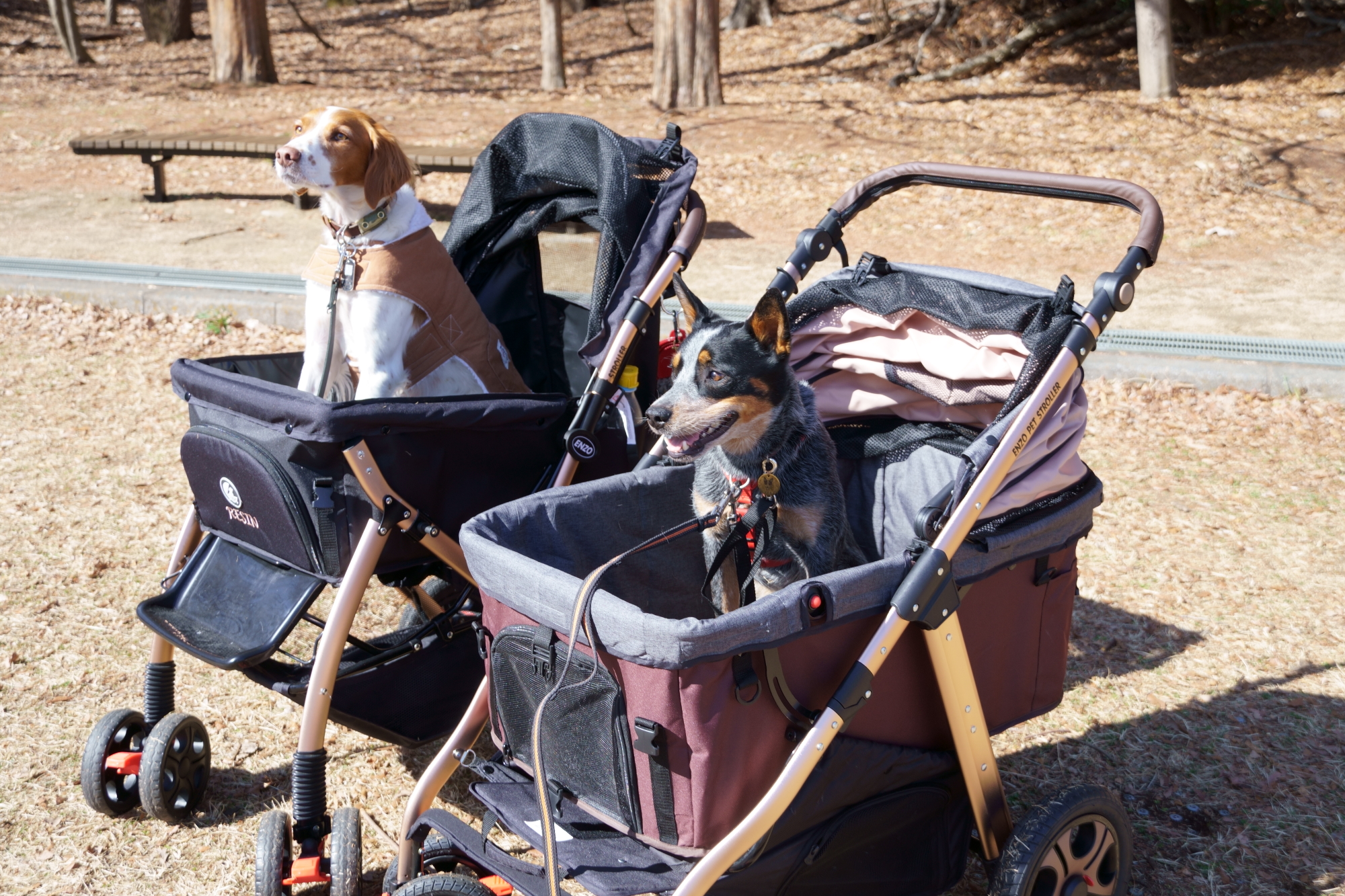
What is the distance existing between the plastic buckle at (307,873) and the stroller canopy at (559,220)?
5.20 feet

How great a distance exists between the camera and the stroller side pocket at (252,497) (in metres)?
2.86

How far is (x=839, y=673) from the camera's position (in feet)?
7.48

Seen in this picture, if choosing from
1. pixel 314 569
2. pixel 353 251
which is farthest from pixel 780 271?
pixel 314 569

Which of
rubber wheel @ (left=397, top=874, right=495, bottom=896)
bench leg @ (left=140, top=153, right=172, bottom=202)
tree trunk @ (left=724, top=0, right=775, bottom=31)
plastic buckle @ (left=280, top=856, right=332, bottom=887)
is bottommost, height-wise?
plastic buckle @ (left=280, top=856, right=332, bottom=887)

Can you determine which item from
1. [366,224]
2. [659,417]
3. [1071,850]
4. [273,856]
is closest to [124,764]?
[273,856]

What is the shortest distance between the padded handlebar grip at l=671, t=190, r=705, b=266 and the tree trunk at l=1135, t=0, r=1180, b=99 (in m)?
11.4

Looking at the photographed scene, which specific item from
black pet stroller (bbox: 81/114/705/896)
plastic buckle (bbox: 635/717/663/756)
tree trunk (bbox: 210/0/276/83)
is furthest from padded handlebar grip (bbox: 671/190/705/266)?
tree trunk (bbox: 210/0/276/83)

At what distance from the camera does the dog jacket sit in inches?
133

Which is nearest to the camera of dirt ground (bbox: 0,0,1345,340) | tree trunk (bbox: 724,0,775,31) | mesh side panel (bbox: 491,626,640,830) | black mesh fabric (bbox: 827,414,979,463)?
mesh side panel (bbox: 491,626,640,830)

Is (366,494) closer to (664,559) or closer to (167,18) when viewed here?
(664,559)

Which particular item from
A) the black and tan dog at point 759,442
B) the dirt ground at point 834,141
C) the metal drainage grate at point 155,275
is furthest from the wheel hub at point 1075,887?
the metal drainage grate at point 155,275

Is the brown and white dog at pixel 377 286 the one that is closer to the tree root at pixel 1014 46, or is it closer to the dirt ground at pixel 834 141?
the dirt ground at pixel 834 141

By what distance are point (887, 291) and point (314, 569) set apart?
A: 1778 millimetres

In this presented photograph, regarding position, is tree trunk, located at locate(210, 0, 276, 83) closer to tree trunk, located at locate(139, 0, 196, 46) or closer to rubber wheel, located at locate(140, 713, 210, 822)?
tree trunk, located at locate(139, 0, 196, 46)
